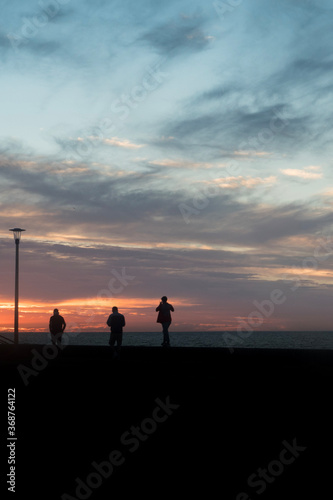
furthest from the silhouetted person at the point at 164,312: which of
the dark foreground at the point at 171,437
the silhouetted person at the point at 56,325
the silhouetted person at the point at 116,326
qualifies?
the dark foreground at the point at 171,437

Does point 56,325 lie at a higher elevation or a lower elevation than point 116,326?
higher

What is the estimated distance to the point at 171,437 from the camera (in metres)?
7.91

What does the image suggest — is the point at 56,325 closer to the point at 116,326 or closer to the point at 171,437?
the point at 116,326

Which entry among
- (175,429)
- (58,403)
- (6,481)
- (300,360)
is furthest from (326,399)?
(300,360)

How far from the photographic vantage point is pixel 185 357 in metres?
21.9

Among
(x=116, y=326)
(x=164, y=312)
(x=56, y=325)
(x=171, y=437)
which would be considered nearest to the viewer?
(x=171, y=437)

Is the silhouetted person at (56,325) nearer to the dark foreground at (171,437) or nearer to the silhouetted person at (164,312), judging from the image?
the silhouetted person at (164,312)

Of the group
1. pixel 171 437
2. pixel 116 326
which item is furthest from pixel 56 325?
pixel 171 437

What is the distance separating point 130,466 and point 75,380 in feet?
27.3

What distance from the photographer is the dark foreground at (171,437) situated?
571 cm

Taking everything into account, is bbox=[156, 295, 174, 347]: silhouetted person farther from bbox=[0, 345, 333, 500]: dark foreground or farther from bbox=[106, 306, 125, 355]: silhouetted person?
bbox=[0, 345, 333, 500]: dark foreground

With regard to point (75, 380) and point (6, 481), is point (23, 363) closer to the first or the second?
point (75, 380)

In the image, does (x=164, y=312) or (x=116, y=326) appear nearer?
(x=116, y=326)

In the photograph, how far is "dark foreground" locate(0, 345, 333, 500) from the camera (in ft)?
18.7
